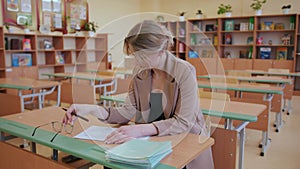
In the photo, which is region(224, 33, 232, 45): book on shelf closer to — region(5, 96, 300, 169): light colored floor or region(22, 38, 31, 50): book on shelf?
region(5, 96, 300, 169): light colored floor

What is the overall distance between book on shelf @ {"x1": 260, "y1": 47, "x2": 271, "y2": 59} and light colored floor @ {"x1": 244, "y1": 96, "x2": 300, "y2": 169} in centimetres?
298

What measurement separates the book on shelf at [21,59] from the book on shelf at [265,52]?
17.4 ft

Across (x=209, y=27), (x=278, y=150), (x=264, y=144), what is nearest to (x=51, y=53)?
(x=209, y=27)

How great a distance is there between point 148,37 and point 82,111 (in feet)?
1.89

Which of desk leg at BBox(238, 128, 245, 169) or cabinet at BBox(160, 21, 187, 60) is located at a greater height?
cabinet at BBox(160, 21, 187, 60)

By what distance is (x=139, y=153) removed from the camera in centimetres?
100

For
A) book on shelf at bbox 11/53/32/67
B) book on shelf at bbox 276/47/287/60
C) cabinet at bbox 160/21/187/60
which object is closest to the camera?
cabinet at bbox 160/21/187/60

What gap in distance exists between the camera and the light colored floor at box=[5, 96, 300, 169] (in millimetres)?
2534

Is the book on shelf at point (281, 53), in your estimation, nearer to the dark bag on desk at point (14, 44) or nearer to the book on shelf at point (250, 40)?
the book on shelf at point (250, 40)

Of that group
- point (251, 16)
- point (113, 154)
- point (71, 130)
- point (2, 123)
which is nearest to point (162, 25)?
point (113, 154)

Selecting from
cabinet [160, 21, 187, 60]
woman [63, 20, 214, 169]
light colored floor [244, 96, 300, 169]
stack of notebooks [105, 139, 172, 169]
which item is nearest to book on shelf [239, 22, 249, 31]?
light colored floor [244, 96, 300, 169]

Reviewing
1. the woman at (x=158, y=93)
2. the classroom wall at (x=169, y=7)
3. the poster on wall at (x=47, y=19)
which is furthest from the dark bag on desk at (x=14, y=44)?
the woman at (x=158, y=93)

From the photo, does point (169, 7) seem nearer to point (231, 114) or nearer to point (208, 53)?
point (231, 114)

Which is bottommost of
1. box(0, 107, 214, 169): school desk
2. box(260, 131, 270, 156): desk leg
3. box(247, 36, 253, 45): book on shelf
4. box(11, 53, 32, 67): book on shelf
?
box(260, 131, 270, 156): desk leg
